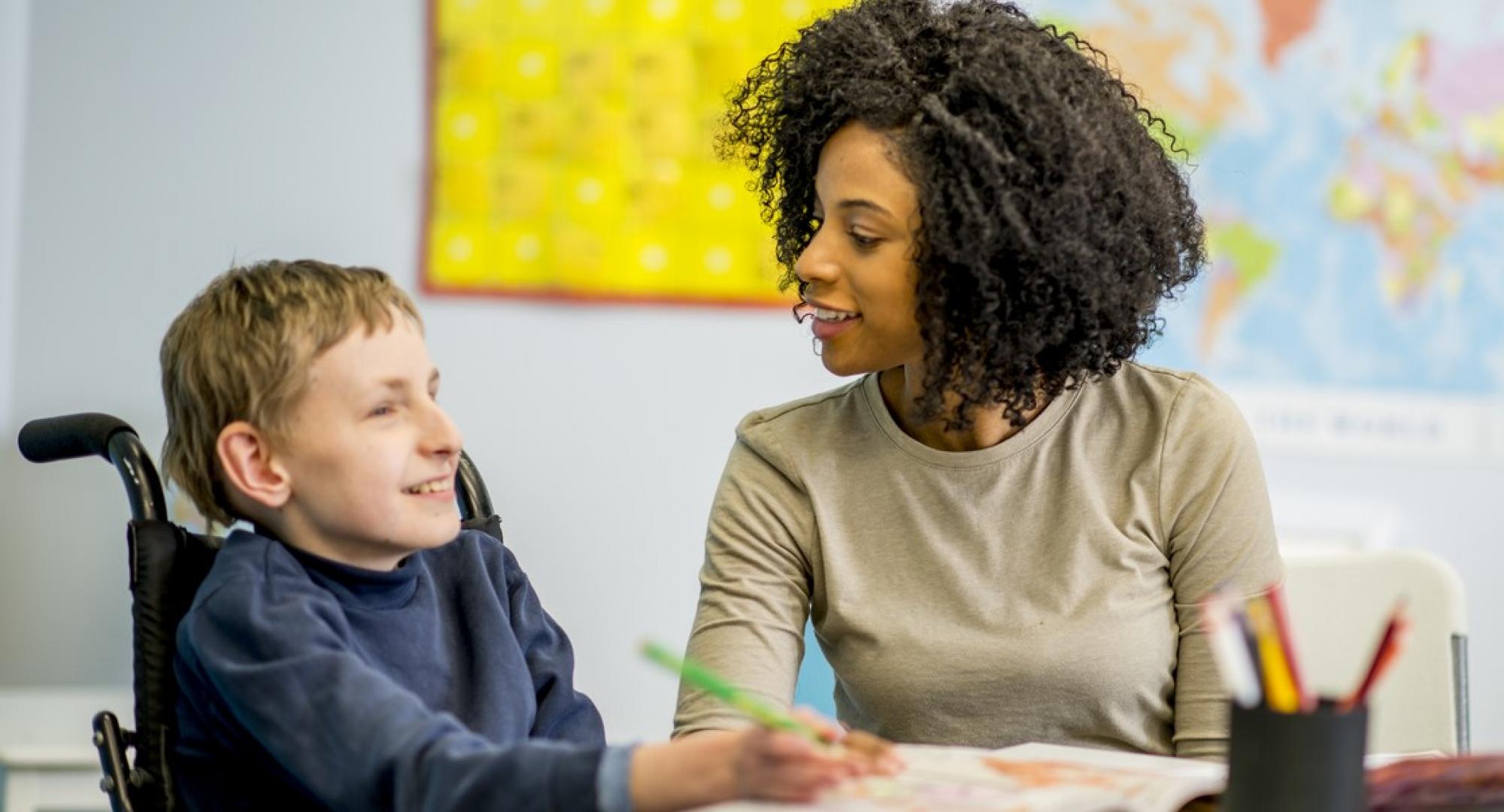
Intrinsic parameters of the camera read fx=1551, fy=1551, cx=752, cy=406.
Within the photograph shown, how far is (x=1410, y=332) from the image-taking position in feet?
7.89

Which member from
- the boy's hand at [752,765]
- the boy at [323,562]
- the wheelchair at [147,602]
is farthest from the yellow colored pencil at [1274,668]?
the wheelchair at [147,602]

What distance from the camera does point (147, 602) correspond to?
106 centimetres

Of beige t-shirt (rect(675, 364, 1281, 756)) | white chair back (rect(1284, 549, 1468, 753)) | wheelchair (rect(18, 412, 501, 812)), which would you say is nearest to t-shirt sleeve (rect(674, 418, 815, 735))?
beige t-shirt (rect(675, 364, 1281, 756))

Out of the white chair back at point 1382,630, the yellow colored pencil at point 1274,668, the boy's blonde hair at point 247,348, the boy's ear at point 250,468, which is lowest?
the white chair back at point 1382,630

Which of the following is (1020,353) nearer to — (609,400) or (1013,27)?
(1013,27)

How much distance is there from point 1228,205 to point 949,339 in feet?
4.20

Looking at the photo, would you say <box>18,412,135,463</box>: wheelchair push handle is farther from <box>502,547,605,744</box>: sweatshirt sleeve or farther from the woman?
the woman

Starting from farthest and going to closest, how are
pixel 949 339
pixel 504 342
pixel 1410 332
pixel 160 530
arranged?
pixel 1410 332
pixel 504 342
pixel 949 339
pixel 160 530

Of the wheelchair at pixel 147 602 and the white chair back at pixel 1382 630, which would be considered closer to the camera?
the wheelchair at pixel 147 602

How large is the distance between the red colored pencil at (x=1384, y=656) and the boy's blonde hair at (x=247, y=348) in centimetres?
70

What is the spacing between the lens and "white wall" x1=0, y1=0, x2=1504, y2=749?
6.98 ft

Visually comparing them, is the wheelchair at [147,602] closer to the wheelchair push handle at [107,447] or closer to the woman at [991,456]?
the wheelchair push handle at [107,447]

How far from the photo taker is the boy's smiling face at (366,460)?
106 centimetres

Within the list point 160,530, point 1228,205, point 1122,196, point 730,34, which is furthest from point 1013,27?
point 1228,205
